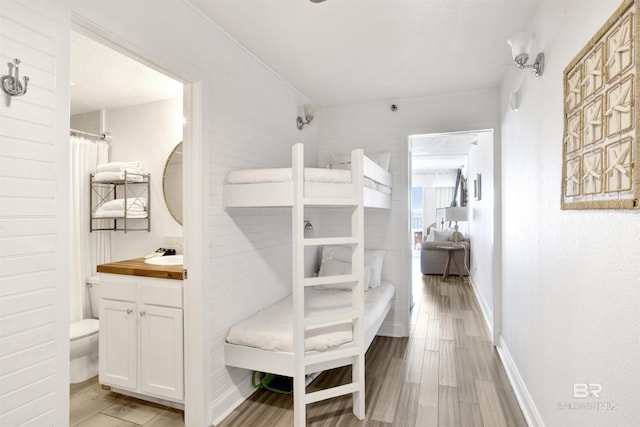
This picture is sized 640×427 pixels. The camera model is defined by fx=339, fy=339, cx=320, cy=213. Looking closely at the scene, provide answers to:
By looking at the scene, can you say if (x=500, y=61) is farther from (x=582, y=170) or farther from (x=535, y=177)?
(x=582, y=170)

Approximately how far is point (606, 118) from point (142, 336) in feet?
9.03

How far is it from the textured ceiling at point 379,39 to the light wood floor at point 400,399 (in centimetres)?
258

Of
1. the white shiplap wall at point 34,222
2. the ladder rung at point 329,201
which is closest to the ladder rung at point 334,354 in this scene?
the ladder rung at point 329,201

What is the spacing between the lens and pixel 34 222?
128 centimetres

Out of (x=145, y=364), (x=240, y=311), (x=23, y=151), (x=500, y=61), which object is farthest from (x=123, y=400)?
(x=500, y=61)

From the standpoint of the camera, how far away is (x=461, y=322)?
409cm

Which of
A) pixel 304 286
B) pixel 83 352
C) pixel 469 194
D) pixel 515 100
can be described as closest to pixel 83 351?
pixel 83 352

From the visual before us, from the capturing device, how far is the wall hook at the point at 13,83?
1.17 meters

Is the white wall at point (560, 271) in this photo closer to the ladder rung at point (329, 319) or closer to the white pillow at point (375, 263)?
the ladder rung at point (329, 319)

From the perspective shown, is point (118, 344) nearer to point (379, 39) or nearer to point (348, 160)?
point (348, 160)

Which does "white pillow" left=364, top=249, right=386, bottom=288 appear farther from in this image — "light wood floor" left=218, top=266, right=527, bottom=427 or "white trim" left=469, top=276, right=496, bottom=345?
"white trim" left=469, top=276, right=496, bottom=345

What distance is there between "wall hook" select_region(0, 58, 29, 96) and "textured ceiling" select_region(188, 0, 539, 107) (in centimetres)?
112

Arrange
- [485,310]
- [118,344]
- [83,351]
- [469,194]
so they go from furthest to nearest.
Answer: [469,194], [485,310], [83,351], [118,344]

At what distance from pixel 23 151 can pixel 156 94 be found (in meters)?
2.06
